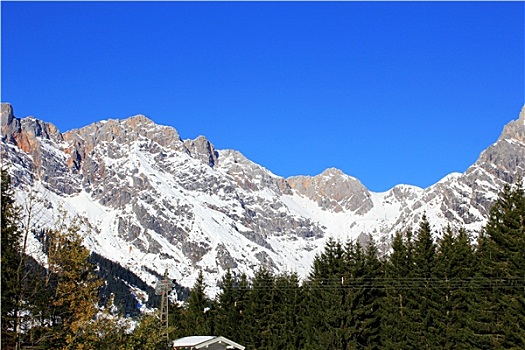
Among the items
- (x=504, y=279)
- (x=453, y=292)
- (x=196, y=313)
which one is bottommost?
(x=504, y=279)

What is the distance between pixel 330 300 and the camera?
5244cm

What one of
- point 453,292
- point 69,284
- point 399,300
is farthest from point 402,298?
point 69,284

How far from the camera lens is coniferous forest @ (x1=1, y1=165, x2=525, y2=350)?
2030cm

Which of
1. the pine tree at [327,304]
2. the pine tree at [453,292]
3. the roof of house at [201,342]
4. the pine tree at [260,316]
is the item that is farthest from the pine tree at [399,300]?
the pine tree at [260,316]

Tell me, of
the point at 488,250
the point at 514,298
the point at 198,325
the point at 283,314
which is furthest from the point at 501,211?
the point at 198,325

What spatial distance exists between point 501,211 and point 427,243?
7.71 meters

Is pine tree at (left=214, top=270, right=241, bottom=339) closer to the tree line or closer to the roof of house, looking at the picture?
the tree line

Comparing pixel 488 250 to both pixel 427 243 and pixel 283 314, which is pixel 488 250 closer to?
pixel 427 243

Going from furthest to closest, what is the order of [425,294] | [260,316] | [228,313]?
[228,313] < [260,316] < [425,294]

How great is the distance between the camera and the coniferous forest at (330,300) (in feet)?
66.6

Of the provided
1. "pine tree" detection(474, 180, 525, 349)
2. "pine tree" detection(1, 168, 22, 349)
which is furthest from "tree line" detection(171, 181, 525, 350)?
"pine tree" detection(1, 168, 22, 349)

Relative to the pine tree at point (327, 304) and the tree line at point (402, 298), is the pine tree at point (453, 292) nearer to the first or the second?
the tree line at point (402, 298)

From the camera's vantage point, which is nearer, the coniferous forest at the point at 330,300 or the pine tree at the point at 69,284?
the pine tree at the point at 69,284

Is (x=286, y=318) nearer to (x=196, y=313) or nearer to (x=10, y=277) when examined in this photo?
(x=196, y=313)
